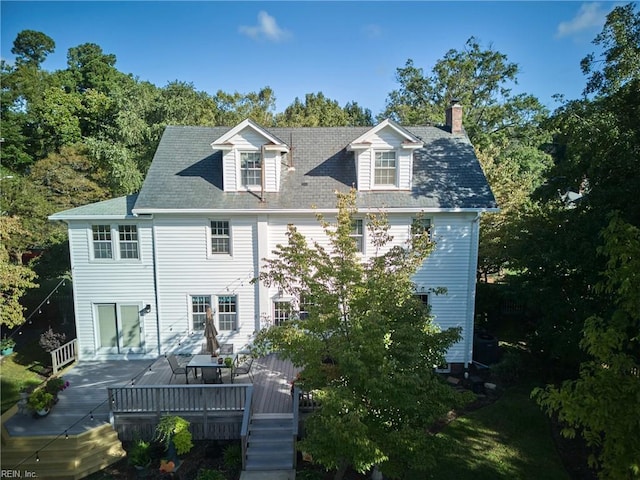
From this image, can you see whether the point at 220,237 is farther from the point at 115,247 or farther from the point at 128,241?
the point at 115,247

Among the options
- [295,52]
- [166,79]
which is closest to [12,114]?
[166,79]

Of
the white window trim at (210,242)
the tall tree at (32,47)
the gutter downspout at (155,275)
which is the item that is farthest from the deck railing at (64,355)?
the tall tree at (32,47)

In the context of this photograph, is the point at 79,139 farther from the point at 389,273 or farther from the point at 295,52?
the point at 389,273

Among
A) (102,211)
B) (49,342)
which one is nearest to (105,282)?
(102,211)

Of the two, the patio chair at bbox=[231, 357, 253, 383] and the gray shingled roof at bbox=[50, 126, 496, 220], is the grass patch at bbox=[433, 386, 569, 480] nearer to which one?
the patio chair at bbox=[231, 357, 253, 383]

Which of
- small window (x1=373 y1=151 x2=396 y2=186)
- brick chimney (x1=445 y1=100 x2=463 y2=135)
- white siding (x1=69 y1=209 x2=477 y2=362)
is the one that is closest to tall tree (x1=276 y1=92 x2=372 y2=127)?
brick chimney (x1=445 y1=100 x2=463 y2=135)

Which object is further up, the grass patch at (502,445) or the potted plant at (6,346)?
the potted plant at (6,346)

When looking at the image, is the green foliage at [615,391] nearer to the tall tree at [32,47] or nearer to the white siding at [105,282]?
the white siding at [105,282]
